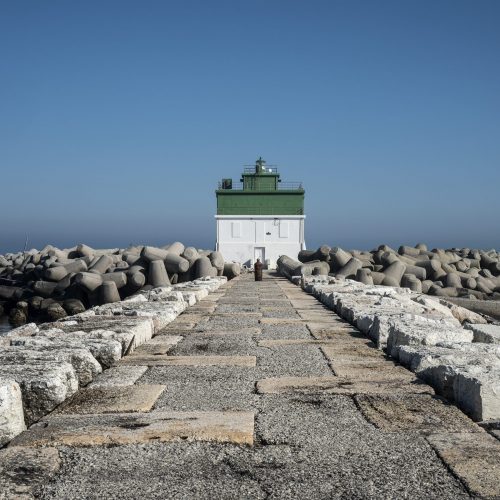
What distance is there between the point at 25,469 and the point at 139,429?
0.64 metres

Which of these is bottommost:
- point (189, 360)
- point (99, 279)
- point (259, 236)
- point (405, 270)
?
point (405, 270)

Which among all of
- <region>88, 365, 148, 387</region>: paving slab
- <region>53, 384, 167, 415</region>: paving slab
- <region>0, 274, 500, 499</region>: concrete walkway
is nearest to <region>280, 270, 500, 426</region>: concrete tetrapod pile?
<region>0, 274, 500, 499</region>: concrete walkway

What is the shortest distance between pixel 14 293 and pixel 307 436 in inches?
835

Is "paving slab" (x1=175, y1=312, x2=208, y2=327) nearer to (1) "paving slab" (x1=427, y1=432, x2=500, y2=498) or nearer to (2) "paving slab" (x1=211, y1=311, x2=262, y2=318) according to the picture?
(2) "paving slab" (x1=211, y1=311, x2=262, y2=318)

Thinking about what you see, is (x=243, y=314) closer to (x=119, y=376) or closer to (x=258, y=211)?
(x=119, y=376)

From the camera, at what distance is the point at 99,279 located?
64.3 ft

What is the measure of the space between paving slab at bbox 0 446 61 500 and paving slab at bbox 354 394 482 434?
1549 millimetres

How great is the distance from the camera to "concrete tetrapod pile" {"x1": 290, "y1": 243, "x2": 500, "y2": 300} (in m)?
21.5

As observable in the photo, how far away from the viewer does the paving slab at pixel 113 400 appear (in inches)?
146

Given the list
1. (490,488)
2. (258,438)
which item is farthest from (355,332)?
(490,488)

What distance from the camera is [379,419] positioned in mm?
3516

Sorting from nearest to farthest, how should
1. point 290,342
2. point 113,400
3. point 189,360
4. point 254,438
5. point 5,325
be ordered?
point 254,438 → point 113,400 → point 189,360 → point 290,342 → point 5,325

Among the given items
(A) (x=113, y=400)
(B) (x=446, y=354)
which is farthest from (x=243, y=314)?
(A) (x=113, y=400)

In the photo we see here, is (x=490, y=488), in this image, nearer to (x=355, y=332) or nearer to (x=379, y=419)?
(x=379, y=419)
